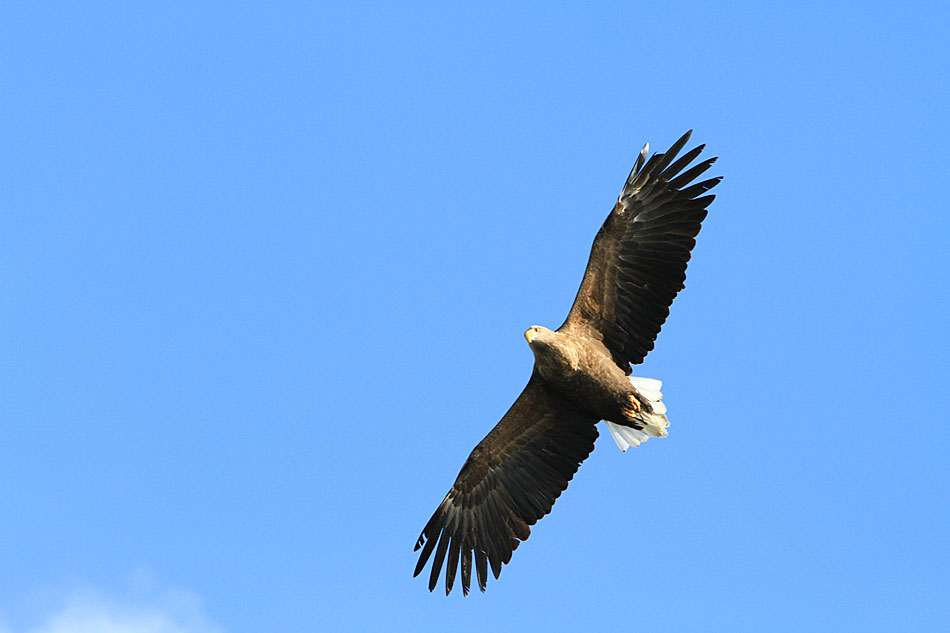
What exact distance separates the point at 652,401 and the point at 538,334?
1.60 meters

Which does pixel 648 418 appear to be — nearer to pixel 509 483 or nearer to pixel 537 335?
pixel 537 335

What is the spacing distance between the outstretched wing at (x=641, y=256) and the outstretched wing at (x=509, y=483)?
3.27ft

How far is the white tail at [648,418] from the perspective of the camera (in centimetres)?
1220

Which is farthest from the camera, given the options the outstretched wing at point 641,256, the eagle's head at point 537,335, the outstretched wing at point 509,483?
the outstretched wing at point 509,483

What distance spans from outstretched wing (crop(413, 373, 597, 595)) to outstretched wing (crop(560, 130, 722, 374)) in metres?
1.00

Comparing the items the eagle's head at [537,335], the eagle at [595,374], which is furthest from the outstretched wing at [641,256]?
the eagle's head at [537,335]

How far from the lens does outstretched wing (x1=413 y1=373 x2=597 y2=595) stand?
41.7ft

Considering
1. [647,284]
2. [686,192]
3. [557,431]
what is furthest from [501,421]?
[686,192]

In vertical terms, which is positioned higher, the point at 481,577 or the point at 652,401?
the point at 652,401

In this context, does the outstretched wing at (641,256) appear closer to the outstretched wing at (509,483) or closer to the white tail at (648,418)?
the white tail at (648,418)

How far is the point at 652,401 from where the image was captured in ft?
40.1

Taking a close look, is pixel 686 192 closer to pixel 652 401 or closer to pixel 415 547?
pixel 652 401

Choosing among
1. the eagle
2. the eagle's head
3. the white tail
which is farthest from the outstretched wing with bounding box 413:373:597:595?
the eagle's head

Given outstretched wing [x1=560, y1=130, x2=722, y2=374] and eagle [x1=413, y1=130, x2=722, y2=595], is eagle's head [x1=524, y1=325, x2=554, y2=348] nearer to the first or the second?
eagle [x1=413, y1=130, x2=722, y2=595]
